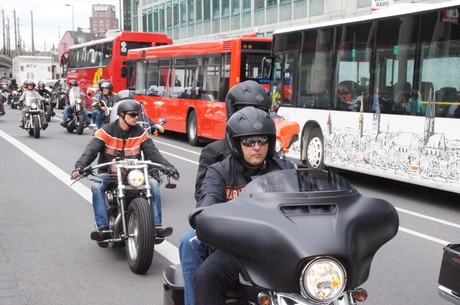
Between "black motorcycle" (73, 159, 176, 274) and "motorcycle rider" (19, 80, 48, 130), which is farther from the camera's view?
"motorcycle rider" (19, 80, 48, 130)

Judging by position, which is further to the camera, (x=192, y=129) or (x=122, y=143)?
(x=192, y=129)

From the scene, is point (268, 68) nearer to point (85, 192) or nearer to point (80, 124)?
point (85, 192)

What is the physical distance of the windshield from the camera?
271 centimetres

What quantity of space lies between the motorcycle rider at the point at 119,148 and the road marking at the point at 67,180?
47cm

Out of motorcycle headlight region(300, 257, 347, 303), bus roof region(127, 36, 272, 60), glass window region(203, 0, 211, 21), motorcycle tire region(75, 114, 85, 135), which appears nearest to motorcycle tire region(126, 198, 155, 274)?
motorcycle headlight region(300, 257, 347, 303)

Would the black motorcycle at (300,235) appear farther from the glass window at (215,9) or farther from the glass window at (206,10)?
the glass window at (206,10)

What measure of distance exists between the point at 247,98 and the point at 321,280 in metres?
2.43

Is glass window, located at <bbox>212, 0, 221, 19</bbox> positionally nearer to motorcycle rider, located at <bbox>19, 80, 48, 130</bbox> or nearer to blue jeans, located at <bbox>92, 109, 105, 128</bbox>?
motorcycle rider, located at <bbox>19, 80, 48, 130</bbox>

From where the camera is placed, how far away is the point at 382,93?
11070mm

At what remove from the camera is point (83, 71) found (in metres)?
32.7

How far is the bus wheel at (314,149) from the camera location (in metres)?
13.0

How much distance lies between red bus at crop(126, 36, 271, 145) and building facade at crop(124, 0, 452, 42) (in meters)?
9.33

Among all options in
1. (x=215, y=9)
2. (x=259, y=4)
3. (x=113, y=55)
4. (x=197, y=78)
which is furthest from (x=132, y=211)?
(x=215, y=9)

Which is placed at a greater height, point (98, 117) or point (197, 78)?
point (197, 78)
